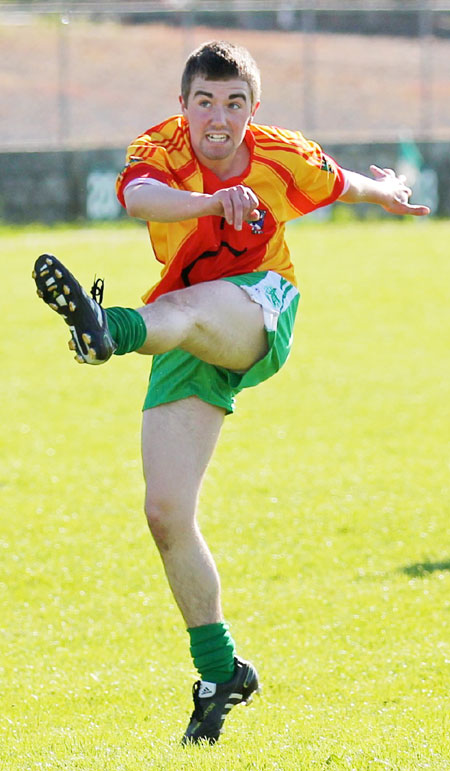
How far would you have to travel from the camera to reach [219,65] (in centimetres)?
458

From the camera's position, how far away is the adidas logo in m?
4.72

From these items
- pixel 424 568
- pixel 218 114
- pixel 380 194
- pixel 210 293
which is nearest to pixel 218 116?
pixel 218 114

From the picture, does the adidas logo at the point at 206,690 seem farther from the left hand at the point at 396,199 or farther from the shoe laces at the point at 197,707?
the left hand at the point at 396,199

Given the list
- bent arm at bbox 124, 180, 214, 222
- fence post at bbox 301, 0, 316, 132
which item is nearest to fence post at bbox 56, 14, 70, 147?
fence post at bbox 301, 0, 316, 132

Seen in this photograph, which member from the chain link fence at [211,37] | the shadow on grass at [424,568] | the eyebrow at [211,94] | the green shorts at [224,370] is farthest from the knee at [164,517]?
the chain link fence at [211,37]

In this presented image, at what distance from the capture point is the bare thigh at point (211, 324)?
4301 mm

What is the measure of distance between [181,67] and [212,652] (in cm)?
2275

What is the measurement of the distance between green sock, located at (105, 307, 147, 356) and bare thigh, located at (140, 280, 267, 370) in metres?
0.03

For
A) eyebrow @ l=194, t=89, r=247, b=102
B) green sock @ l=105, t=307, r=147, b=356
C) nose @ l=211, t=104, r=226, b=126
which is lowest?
green sock @ l=105, t=307, r=147, b=356

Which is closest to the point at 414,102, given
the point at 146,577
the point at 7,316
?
the point at 7,316

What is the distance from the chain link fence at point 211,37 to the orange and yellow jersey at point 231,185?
1869 centimetres

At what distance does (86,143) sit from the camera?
2172 cm

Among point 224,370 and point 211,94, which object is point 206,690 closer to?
point 224,370

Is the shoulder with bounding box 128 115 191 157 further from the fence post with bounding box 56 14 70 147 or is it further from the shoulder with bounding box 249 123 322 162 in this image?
the fence post with bounding box 56 14 70 147
